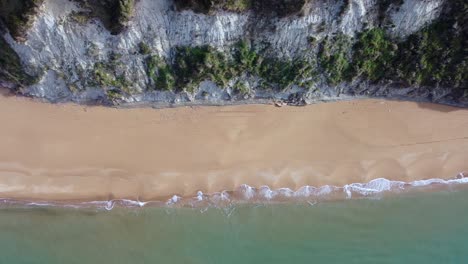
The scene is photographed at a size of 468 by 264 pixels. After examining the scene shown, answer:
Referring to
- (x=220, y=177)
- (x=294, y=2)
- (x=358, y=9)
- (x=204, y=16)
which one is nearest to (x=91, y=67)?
(x=204, y=16)

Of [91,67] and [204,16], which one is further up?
[204,16]

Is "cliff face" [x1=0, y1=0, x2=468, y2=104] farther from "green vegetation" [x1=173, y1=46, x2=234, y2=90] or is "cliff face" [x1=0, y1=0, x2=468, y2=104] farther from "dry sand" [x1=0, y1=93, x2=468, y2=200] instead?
"dry sand" [x1=0, y1=93, x2=468, y2=200]

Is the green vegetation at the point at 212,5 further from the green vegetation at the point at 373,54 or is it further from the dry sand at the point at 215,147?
the green vegetation at the point at 373,54

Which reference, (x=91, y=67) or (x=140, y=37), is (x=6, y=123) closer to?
(x=91, y=67)

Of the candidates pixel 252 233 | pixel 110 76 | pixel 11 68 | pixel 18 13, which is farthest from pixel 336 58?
pixel 11 68

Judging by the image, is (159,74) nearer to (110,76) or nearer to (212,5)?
(110,76)

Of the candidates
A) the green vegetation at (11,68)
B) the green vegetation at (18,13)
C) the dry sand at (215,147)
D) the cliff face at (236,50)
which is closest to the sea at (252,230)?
the dry sand at (215,147)

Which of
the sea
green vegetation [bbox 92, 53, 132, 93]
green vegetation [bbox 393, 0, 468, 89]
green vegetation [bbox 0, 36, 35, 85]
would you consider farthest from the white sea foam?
green vegetation [bbox 0, 36, 35, 85]
